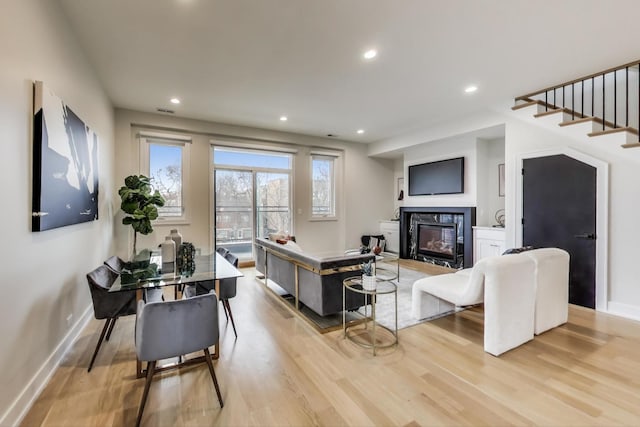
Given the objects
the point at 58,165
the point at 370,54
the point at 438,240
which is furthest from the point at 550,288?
the point at 58,165

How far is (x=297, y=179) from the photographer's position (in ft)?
21.7

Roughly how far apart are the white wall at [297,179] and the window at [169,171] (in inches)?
6.0

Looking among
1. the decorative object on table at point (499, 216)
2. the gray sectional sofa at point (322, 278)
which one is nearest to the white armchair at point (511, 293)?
the gray sectional sofa at point (322, 278)

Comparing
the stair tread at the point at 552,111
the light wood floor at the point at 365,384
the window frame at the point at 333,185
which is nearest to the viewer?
the light wood floor at the point at 365,384

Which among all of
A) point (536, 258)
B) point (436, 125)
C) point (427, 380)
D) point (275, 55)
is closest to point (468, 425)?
point (427, 380)

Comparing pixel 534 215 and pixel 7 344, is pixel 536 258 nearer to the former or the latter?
pixel 534 215

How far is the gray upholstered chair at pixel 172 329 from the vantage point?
1.75 metres

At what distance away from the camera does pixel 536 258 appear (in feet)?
9.23

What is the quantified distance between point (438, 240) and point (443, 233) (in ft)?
0.68

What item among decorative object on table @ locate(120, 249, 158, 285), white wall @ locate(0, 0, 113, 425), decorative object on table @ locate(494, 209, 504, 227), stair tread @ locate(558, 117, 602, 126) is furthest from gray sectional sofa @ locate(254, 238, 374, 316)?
decorative object on table @ locate(494, 209, 504, 227)

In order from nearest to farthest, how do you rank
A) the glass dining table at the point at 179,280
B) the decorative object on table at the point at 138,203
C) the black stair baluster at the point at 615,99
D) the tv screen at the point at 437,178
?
the glass dining table at the point at 179,280 < the black stair baluster at the point at 615,99 < the decorative object on table at the point at 138,203 < the tv screen at the point at 437,178

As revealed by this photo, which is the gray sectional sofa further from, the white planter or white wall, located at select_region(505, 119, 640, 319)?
white wall, located at select_region(505, 119, 640, 319)

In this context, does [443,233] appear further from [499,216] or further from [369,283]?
[369,283]

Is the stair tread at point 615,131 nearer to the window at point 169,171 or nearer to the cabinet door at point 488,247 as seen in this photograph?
the cabinet door at point 488,247
